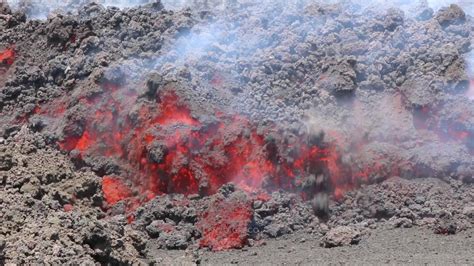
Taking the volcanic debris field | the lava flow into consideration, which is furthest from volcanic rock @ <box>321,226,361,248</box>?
the lava flow

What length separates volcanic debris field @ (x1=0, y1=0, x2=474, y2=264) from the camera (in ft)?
31.3

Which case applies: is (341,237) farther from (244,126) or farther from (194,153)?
(194,153)

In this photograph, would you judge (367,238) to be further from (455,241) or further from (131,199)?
(131,199)

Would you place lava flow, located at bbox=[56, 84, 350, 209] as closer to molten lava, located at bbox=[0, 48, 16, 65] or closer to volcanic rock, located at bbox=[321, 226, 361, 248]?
volcanic rock, located at bbox=[321, 226, 361, 248]

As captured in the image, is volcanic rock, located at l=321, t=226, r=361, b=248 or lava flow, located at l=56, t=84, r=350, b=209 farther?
lava flow, located at l=56, t=84, r=350, b=209

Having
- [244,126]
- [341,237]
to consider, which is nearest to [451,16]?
[244,126]

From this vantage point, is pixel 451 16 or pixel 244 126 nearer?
pixel 244 126

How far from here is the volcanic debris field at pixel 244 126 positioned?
376 inches

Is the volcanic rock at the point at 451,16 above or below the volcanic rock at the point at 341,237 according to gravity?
above

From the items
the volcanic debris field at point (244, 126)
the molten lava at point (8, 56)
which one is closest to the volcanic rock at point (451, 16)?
the volcanic debris field at point (244, 126)

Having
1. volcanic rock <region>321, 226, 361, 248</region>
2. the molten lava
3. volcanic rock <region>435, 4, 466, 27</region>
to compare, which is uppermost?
the molten lava

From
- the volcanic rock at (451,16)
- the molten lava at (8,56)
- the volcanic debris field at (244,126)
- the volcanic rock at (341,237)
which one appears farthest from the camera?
the molten lava at (8,56)

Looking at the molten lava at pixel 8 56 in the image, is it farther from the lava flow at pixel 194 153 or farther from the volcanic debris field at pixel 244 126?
the lava flow at pixel 194 153

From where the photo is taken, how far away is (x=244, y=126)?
34.7ft
